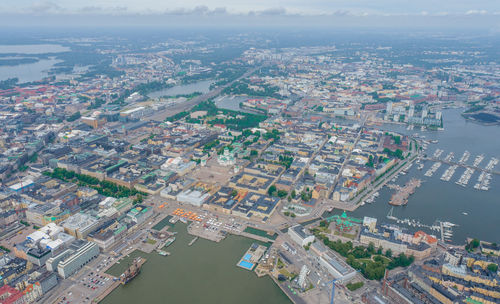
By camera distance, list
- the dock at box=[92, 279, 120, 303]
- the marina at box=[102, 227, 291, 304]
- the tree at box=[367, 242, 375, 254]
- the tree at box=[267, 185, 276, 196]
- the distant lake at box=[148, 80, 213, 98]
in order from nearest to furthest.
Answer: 1. the dock at box=[92, 279, 120, 303]
2. the marina at box=[102, 227, 291, 304]
3. the tree at box=[367, 242, 375, 254]
4. the tree at box=[267, 185, 276, 196]
5. the distant lake at box=[148, 80, 213, 98]

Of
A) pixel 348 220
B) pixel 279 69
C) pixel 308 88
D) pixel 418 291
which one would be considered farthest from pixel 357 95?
pixel 418 291

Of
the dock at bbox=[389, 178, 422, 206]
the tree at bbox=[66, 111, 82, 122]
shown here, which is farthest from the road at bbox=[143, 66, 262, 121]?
the dock at bbox=[389, 178, 422, 206]

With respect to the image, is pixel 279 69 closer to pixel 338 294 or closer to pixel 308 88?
pixel 308 88

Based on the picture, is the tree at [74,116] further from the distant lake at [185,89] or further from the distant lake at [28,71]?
the distant lake at [28,71]

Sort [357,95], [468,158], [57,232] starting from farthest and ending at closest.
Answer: [357,95]
[468,158]
[57,232]

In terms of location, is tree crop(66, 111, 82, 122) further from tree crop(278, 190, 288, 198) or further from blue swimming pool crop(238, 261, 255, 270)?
blue swimming pool crop(238, 261, 255, 270)

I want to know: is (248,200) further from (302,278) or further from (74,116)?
(74,116)

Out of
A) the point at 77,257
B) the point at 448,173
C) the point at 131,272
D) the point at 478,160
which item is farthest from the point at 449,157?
the point at 77,257

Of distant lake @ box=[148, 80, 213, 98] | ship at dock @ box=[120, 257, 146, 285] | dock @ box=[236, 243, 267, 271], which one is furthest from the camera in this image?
distant lake @ box=[148, 80, 213, 98]
